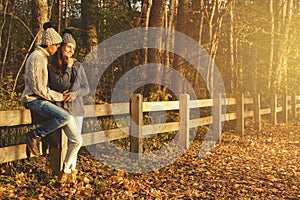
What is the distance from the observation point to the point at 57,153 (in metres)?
6.71

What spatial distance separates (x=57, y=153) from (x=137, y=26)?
773cm

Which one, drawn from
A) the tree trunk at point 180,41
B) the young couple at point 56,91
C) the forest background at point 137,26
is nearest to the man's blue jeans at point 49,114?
the young couple at point 56,91

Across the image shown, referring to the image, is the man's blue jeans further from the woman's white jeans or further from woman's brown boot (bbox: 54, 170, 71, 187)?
woman's brown boot (bbox: 54, 170, 71, 187)

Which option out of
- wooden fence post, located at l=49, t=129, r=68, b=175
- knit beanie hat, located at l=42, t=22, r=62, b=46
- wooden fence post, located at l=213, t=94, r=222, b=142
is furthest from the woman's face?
wooden fence post, located at l=213, t=94, r=222, b=142

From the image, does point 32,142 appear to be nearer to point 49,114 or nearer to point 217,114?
point 49,114

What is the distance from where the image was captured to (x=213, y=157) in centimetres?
1054

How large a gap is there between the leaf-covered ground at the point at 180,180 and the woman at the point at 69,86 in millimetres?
342

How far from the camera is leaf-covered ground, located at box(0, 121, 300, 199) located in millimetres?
6436

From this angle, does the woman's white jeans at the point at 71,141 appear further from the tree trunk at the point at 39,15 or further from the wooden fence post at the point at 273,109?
the wooden fence post at the point at 273,109

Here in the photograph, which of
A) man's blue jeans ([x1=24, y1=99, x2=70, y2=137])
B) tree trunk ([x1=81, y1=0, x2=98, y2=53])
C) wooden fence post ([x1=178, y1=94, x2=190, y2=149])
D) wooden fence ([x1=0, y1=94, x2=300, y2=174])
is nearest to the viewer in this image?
man's blue jeans ([x1=24, y1=99, x2=70, y2=137])

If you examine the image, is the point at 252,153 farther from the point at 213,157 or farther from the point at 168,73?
the point at 168,73

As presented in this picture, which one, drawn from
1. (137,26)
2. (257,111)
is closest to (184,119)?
(137,26)

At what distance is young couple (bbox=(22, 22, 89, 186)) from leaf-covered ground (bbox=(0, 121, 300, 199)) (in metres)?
0.49

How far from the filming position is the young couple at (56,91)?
6.10 m
